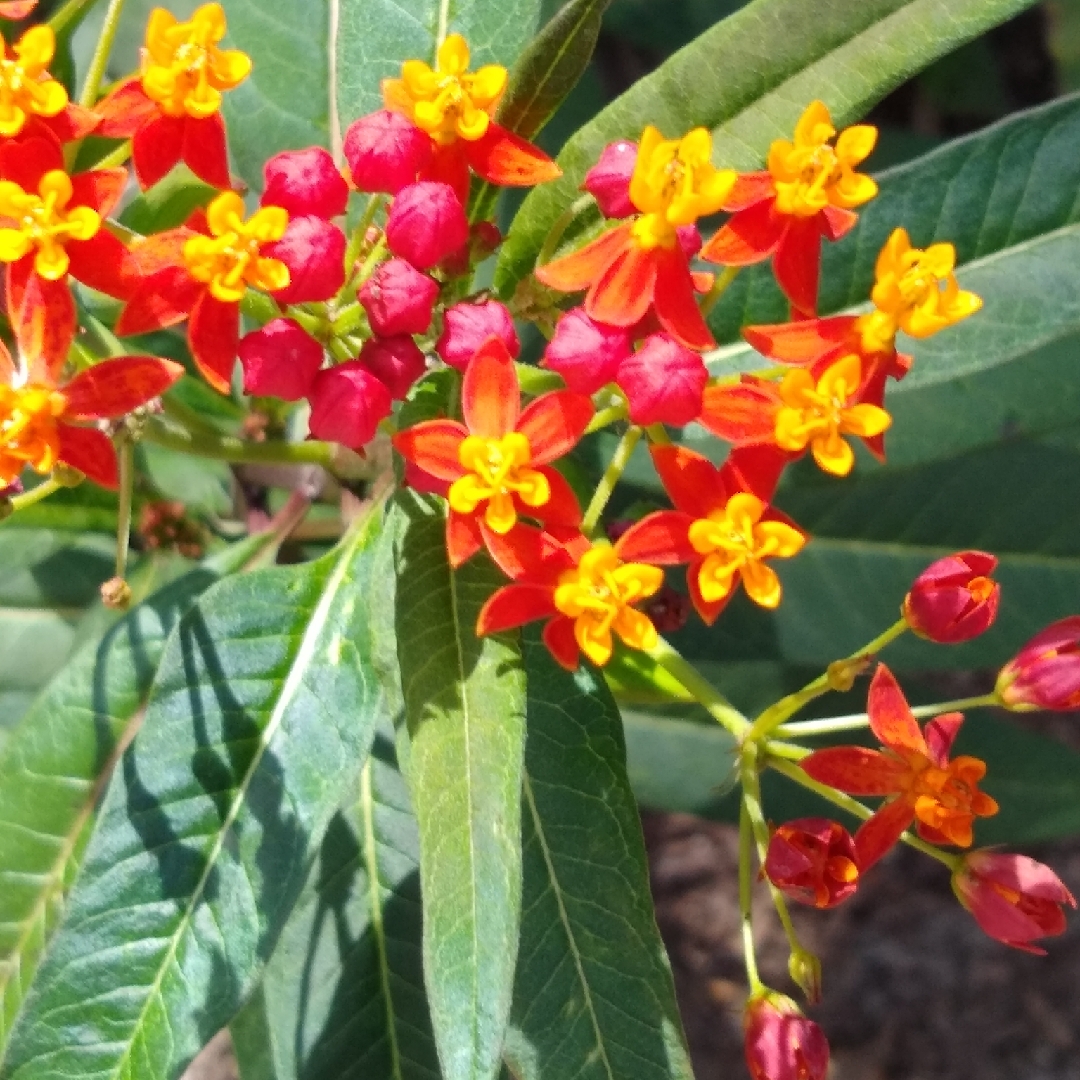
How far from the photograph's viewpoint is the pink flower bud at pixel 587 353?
129 cm

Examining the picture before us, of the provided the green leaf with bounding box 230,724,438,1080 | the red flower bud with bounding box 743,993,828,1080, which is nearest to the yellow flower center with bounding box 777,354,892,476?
the red flower bud with bounding box 743,993,828,1080

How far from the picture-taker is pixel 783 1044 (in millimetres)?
1438

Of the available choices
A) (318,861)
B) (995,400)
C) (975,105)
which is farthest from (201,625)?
(975,105)

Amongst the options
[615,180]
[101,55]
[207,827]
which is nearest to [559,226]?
[615,180]

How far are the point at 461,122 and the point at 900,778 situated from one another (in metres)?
0.85

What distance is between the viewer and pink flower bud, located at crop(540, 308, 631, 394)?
1287 millimetres

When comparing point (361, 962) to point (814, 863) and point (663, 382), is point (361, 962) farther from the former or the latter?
point (663, 382)

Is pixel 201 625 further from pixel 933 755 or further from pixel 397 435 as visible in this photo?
pixel 933 755

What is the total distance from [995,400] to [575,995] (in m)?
1.26

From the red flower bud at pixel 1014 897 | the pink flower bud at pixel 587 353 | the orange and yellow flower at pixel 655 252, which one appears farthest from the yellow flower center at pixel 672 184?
the red flower bud at pixel 1014 897

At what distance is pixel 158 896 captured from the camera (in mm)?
1471

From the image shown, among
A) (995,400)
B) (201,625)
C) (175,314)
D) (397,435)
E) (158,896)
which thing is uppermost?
(175,314)

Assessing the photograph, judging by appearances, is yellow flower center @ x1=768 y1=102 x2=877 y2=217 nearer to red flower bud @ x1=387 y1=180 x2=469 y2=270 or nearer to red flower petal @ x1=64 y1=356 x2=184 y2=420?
Result: red flower bud @ x1=387 y1=180 x2=469 y2=270

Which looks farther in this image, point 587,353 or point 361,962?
point 361,962
